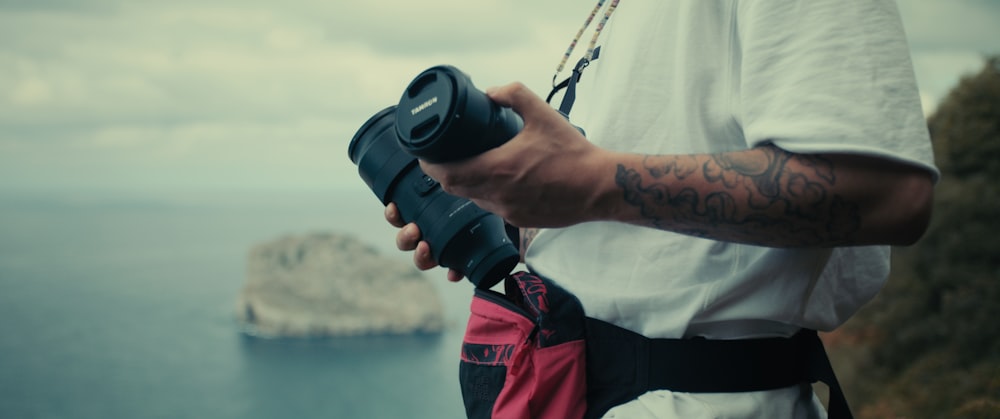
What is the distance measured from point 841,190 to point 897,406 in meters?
8.48

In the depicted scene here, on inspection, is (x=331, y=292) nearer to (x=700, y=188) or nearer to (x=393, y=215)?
(x=393, y=215)

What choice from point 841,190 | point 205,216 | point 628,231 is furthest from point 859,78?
point 205,216

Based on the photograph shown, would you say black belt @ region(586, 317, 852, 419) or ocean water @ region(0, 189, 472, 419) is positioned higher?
black belt @ region(586, 317, 852, 419)

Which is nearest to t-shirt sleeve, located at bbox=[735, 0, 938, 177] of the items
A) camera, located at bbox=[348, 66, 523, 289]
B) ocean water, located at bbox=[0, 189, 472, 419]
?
camera, located at bbox=[348, 66, 523, 289]

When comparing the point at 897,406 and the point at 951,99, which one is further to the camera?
the point at 951,99

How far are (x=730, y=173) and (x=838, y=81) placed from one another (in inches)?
6.0

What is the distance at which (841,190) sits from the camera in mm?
833

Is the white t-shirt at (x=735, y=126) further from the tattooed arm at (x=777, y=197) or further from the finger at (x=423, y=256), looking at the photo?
the finger at (x=423, y=256)

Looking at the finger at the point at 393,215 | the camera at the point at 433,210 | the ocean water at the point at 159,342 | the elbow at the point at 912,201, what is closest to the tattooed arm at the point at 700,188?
the elbow at the point at 912,201

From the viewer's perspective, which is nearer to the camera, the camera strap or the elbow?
the elbow

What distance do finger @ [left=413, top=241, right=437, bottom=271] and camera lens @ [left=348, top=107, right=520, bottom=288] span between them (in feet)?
0.04

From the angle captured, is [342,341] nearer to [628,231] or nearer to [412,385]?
[412,385]

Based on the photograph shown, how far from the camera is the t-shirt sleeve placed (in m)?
0.82

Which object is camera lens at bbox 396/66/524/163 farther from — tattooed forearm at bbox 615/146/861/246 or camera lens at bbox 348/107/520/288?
camera lens at bbox 348/107/520/288
